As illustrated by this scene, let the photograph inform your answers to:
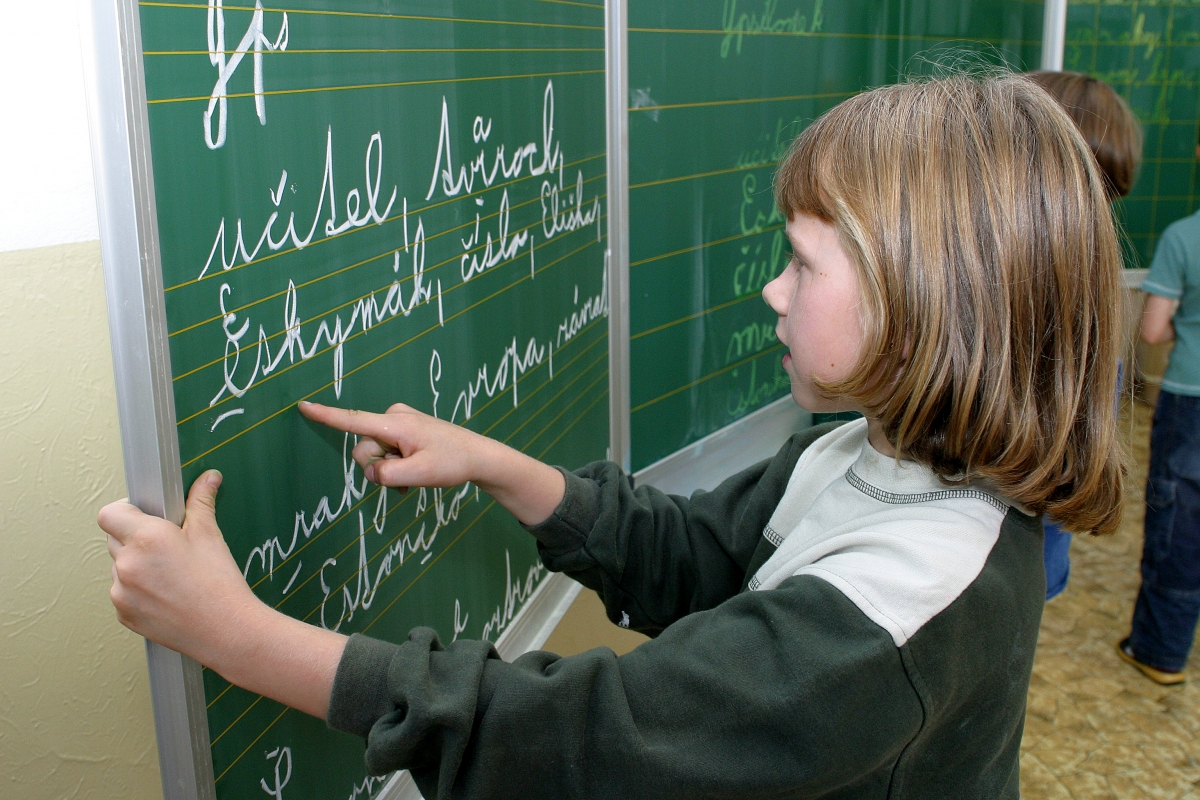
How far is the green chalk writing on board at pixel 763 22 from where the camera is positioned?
1.80 meters

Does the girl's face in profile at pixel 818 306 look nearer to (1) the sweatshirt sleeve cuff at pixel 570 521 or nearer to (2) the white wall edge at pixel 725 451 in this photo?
(1) the sweatshirt sleeve cuff at pixel 570 521

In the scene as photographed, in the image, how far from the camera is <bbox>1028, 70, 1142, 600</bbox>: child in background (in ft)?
6.04

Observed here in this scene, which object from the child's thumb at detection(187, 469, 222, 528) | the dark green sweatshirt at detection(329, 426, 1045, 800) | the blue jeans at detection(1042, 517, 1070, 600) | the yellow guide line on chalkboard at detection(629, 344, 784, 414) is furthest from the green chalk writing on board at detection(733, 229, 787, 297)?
the child's thumb at detection(187, 469, 222, 528)

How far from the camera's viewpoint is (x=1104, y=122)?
1885 mm

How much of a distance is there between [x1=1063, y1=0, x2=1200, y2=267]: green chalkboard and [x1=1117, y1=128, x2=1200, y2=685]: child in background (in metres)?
2.01

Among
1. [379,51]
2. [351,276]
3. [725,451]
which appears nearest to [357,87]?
[379,51]

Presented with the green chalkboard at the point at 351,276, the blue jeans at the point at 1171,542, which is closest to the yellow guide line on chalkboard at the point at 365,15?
the green chalkboard at the point at 351,276

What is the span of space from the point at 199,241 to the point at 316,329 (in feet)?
0.52

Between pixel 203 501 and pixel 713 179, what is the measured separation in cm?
129

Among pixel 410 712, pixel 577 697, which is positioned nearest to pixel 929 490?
pixel 577 697

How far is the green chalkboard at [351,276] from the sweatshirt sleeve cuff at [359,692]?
0.15m

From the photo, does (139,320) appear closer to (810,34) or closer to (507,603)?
(507,603)

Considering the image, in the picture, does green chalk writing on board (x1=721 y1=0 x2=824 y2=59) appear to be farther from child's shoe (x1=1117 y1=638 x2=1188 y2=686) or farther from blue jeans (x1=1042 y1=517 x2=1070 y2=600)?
child's shoe (x1=1117 y1=638 x2=1188 y2=686)

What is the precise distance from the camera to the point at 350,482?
96 cm
